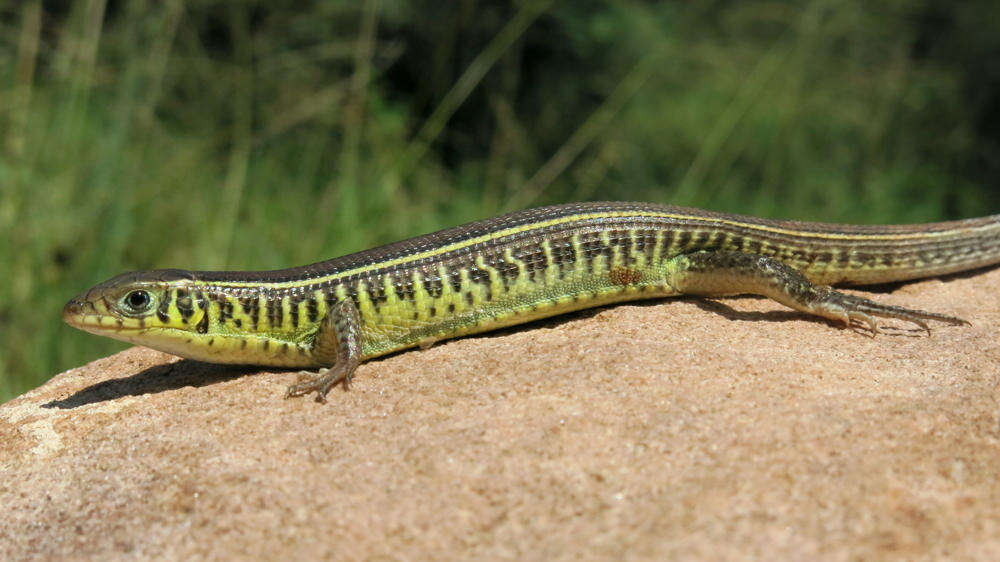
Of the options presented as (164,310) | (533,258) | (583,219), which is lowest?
(164,310)

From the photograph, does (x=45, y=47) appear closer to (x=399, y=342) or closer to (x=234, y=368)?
(x=234, y=368)

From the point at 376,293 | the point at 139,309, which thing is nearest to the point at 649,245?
the point at 376,293

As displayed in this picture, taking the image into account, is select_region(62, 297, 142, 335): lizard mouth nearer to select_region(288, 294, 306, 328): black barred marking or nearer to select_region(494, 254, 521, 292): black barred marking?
select_region(288, 294, 306, 328): black barred marking

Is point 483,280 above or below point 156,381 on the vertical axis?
above

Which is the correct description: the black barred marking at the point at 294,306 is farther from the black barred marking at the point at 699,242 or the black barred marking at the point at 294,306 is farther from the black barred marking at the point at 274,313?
the black barred marking at the point at 699,242

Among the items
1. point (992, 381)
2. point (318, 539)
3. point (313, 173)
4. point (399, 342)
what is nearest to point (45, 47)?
point (313, 173)

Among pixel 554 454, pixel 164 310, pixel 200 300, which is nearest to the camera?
pixel 554 454

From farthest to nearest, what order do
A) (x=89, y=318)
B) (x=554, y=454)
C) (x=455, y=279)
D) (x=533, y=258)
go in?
1. (x=533, y=258)
2. (x=455, y=279)
3. (x=89, y=318)
4. (x=554, y=454)

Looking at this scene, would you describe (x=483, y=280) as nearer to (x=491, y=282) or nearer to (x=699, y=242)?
(x=491, y=282)
